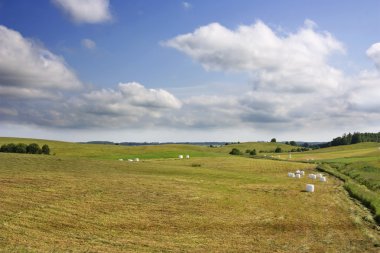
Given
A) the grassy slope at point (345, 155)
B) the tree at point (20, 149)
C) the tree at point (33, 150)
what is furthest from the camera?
the grassy slope at point (345, 155)

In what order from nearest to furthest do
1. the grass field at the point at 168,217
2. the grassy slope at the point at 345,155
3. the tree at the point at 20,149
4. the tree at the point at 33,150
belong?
the grass field at the point at 168,217
the tree at the point at 20,149
the tree at the point at 33,150
the grassy slope at the point at 345,155

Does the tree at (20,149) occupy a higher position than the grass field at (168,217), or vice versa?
the tree at (20,149)

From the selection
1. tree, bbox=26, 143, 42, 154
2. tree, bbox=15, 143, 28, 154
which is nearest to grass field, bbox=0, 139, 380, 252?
tree, bbox=26, 143, 42, 154

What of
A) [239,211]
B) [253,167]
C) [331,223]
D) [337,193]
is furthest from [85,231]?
[253,167]

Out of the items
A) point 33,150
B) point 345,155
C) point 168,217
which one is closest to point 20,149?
point 33,150

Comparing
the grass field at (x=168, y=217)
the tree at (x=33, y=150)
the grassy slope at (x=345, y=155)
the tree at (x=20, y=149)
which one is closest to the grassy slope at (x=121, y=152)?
the tree at (x=33, y=150)

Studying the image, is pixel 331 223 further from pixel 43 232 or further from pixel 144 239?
pixel 43 232

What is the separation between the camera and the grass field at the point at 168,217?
20.6m

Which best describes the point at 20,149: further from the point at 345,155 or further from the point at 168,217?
the point at 345,155

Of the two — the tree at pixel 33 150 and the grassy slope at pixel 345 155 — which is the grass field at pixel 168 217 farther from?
the grassy slope at pixel 345 155

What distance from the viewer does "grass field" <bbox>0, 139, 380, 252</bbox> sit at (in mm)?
20562

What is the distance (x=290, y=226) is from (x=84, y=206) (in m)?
14.2

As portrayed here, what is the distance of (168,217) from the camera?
27188 mm

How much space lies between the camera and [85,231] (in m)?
22.3
